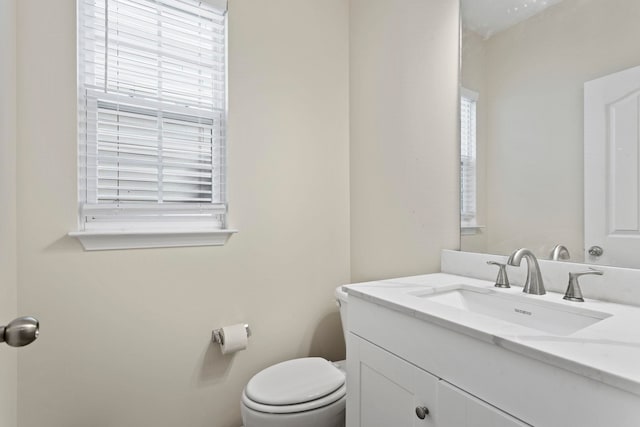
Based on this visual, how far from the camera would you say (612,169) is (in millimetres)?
1028

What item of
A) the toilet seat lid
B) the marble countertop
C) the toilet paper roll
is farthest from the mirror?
the toilet paper roll

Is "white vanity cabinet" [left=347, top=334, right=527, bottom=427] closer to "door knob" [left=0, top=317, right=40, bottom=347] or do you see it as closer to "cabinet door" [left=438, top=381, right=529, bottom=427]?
"cabinet door" [left=438, top=381, right=529, bottom=427]

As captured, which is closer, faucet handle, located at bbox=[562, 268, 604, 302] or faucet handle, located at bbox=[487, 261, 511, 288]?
faucet handle, located at bbox=[562, 268, 604, 302]

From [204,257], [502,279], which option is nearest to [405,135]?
[502,279]

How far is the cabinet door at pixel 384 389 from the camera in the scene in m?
0.91

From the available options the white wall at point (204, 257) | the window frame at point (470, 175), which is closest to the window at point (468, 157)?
the window frame at point (470, 175)

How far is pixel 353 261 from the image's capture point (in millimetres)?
1953

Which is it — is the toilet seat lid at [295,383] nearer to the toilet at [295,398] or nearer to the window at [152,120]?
the toilet at [295,398]

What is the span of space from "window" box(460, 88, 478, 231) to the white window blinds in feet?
3.77

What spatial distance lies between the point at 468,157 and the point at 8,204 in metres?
1.78

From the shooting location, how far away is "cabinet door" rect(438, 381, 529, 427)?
0.73 metres

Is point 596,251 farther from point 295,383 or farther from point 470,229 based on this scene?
point 295,383

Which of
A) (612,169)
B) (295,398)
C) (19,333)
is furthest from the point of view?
(295,398)

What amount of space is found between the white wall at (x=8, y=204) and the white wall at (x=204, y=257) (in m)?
0.06
